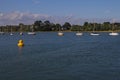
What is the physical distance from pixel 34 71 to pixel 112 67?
11266 mm

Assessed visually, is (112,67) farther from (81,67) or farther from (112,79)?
(112,79)

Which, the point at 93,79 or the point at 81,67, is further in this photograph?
the point at 81,67

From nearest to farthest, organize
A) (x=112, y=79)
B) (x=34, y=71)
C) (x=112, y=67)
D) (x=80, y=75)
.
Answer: (x=112, y=79) → (x=80, y=75) → (x=34, y=71) → (x=112, y=67)

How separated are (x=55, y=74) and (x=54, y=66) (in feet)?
21.6

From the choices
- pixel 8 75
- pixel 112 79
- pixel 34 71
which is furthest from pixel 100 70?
pixel 8 75

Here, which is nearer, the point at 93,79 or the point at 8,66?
the point at 93,79

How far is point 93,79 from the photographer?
33.4m

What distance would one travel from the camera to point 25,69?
133ft

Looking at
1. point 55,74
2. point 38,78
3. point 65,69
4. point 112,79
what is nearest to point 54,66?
point 65,69

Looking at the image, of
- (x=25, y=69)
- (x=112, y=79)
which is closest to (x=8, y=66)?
(x=25, y=69)

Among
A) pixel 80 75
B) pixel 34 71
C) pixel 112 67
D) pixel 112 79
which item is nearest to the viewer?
pixel 112 79

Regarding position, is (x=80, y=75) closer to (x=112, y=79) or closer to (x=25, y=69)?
(x=112, y=79)

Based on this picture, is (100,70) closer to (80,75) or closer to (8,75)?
(80,75)

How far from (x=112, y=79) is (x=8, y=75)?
12.4 m
